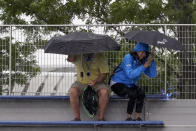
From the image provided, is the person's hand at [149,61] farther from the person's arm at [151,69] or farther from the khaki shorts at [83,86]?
the khaki shorts at [83,86]

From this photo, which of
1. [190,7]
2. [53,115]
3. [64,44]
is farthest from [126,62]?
[190,7]

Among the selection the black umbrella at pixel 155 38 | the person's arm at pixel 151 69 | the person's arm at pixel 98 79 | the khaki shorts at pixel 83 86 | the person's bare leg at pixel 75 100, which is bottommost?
the person's bare leg at pixel 75 100

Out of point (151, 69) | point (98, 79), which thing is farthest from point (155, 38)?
point (98, 79)

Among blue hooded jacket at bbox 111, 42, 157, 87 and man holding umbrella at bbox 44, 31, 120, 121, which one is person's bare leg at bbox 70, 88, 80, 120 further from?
blue hooded jacket at bbox 111, 42, 157, 87

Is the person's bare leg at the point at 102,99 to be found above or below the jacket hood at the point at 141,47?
below

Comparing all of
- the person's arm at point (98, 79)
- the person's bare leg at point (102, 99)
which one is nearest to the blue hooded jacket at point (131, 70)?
the person's arm at point (98, 79)

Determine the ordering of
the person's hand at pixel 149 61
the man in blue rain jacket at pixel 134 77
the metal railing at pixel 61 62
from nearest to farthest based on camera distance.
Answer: the person's hand at pixel 149 61 → the man in blue rain jacket at pixel 134 77 → the metal railing at pixel 61 62

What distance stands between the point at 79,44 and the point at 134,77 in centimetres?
112

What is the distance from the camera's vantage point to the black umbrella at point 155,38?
9.84 metres

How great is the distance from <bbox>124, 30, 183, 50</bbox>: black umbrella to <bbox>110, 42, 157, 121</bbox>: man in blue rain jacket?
0.73 ft

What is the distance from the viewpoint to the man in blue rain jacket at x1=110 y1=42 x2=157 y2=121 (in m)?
10.1

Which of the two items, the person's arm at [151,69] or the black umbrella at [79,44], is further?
the person's arm at [151,69]

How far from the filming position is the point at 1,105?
1084 centimetres

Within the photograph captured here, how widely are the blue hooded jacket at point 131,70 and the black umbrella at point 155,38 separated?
0.22m
